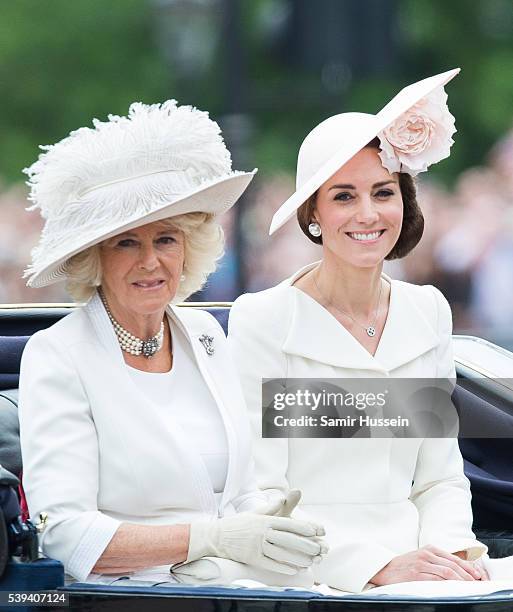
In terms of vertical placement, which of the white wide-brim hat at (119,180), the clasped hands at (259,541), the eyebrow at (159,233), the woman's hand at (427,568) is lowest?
the woman's hand at (427,568)

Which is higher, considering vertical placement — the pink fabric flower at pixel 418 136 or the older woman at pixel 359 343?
the pink fabric flower at pixel 418 136

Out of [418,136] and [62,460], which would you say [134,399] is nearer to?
[62,460]

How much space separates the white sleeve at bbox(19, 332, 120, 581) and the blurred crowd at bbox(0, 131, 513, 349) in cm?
474

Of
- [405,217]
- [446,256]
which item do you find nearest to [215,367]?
[405,217]

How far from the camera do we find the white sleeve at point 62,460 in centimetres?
285

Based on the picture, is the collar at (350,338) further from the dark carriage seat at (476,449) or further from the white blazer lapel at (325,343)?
the dark carriage seat at (476,449)

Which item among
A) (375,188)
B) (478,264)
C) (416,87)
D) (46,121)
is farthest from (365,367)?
(46,121)

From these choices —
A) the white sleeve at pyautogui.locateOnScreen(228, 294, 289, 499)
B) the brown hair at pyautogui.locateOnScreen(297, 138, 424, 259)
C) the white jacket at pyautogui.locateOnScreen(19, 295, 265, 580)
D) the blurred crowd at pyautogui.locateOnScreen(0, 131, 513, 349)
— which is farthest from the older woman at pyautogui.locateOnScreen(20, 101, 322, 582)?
the blurred crowd at pyautogui.locateOnScreen(0, 131, 513, 349)

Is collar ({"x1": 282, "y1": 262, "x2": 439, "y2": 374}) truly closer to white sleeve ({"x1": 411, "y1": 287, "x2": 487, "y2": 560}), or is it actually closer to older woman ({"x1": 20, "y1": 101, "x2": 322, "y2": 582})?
white sleeve ({"x1": 411, "y1": 287, "x2": 487, "y2": 560})

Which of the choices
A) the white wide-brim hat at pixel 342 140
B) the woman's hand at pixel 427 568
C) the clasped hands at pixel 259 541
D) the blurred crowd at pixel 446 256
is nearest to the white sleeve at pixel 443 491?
A: the woman's hand at pixel 427 568

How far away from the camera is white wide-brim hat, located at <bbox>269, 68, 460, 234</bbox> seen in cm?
346

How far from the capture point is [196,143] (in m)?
3.06

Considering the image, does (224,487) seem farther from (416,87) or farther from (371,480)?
(416,87)

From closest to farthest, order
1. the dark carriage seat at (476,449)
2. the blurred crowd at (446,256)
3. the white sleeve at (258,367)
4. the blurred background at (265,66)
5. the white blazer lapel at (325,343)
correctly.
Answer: the white sleeve at (258,367), the white blazer lapel at (325,343), the dark carriage seat at (476,449), the blurred crowd at (446,256), the blurred background at (265,66)
